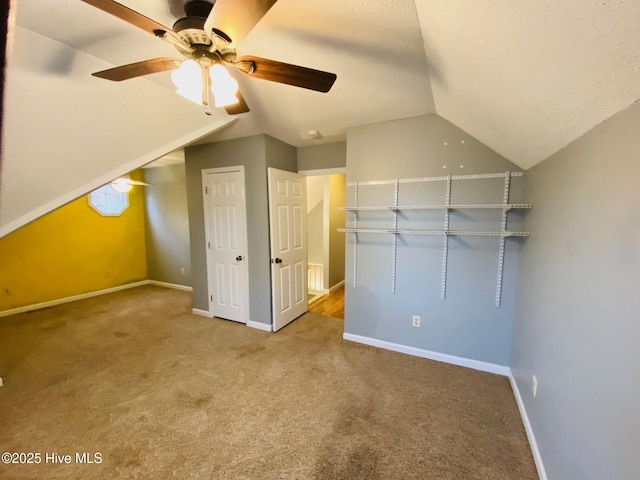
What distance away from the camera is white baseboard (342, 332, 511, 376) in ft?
7.98

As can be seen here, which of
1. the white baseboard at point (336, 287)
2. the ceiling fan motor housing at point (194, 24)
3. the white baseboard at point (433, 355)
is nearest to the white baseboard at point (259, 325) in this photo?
the white baseboard at point (433, 355)

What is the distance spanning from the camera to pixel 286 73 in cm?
141

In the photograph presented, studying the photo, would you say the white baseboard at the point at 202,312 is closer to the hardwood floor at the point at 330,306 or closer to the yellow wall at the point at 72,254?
the hardwood floor at the point at 330,306

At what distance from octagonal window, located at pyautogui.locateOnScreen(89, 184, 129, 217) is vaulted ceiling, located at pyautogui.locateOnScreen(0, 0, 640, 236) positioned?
10.7 ft

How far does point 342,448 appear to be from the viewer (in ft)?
5.56

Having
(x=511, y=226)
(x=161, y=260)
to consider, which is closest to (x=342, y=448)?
(x=511, y=226)

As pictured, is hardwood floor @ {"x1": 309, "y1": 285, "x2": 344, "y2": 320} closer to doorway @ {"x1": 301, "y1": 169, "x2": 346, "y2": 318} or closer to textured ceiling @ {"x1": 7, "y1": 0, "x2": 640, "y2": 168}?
doorway @ {"x1": 301, "y1": 169, "x2": 346, "y2": 318}

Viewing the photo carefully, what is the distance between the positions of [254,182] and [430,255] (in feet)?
7.03

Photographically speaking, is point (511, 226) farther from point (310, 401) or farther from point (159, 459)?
point (159, 459)

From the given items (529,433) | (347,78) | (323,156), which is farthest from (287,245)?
(529,433)

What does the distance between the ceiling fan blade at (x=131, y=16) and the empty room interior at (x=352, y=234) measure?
0.01 metres

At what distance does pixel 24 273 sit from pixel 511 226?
6.31 m

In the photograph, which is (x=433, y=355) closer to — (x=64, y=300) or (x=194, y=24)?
(x=194, y=24)

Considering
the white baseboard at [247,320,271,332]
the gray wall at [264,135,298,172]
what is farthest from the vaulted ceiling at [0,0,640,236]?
the white baseboard at [247,320,271,332]
